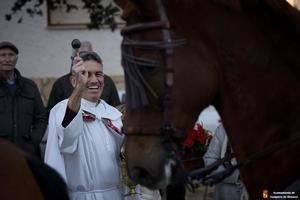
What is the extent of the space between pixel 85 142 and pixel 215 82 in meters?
1.79

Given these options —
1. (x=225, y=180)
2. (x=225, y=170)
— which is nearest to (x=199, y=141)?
(x=225, y=180)

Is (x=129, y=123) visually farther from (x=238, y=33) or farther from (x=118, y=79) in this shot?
(x=118, y=79)

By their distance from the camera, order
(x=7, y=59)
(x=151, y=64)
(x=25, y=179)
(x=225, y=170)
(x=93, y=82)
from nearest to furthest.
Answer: (x=151, y=64)
(x=225, y=170)
(x=25, y=179)
(x=93, y=82)
(x=7, y=59)

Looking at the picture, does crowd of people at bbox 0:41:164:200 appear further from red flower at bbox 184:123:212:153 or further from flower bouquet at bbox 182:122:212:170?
red flower at bbox 184:123:212:153

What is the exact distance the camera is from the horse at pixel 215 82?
9.18ft

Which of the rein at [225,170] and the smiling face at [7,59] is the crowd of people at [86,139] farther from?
the smiling face at [7,59]

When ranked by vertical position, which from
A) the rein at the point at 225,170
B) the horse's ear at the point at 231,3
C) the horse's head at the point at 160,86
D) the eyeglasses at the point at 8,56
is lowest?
the rein at the point at 225,170

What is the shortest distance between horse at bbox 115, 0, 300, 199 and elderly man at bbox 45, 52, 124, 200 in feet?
4.70

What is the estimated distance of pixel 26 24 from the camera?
10.9 meters

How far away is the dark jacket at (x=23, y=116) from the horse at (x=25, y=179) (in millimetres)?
3098

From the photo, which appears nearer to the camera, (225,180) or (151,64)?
(151,64)

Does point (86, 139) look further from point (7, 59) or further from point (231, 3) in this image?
point (7, 59)

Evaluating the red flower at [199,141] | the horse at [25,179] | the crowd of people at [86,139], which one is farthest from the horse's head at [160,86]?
the red flower at [199,141]

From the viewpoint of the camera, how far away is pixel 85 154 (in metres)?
4.44
